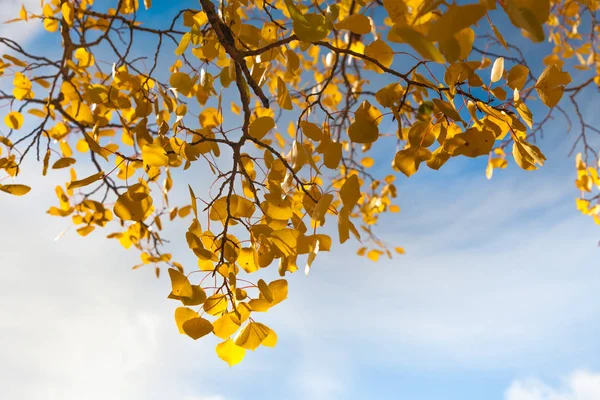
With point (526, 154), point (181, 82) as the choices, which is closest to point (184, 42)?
point (181, 82)

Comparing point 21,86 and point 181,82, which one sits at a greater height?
point 21,86

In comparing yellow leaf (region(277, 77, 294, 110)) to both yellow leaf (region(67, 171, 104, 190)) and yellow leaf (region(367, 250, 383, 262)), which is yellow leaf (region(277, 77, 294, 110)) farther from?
yellow leaf (region(367, 250, 383, 262))

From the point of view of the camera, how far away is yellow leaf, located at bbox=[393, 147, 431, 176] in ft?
1.95

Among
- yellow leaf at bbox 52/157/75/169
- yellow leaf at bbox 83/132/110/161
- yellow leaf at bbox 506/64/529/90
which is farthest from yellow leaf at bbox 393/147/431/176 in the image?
yellow leaf at bbox 52/157/75/169

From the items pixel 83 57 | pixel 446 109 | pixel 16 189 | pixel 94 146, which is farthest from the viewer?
pixel 83 57

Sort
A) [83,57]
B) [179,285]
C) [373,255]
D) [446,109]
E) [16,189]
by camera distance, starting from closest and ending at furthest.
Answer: [446,109] < [179,285] < [16,189] < [83,57] < [373,255]

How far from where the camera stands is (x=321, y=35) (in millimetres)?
502

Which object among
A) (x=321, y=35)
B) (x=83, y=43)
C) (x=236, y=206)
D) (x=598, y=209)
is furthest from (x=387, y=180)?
(x=321, y=35)

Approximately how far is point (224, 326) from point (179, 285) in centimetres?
9

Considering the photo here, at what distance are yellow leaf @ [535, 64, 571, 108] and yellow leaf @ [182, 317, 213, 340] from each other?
0.55 meters

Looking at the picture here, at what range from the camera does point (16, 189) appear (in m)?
0.85

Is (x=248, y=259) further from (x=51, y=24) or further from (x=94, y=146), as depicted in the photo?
(x=51, y=24)

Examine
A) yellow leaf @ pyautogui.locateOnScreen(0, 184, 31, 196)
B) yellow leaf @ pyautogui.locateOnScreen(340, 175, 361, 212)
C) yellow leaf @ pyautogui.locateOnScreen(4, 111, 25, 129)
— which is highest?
yellow leaf @ pyautogui.locateOnScreen(4, 111, 25, 129)

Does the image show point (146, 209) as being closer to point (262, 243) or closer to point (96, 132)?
point (262, 243)
